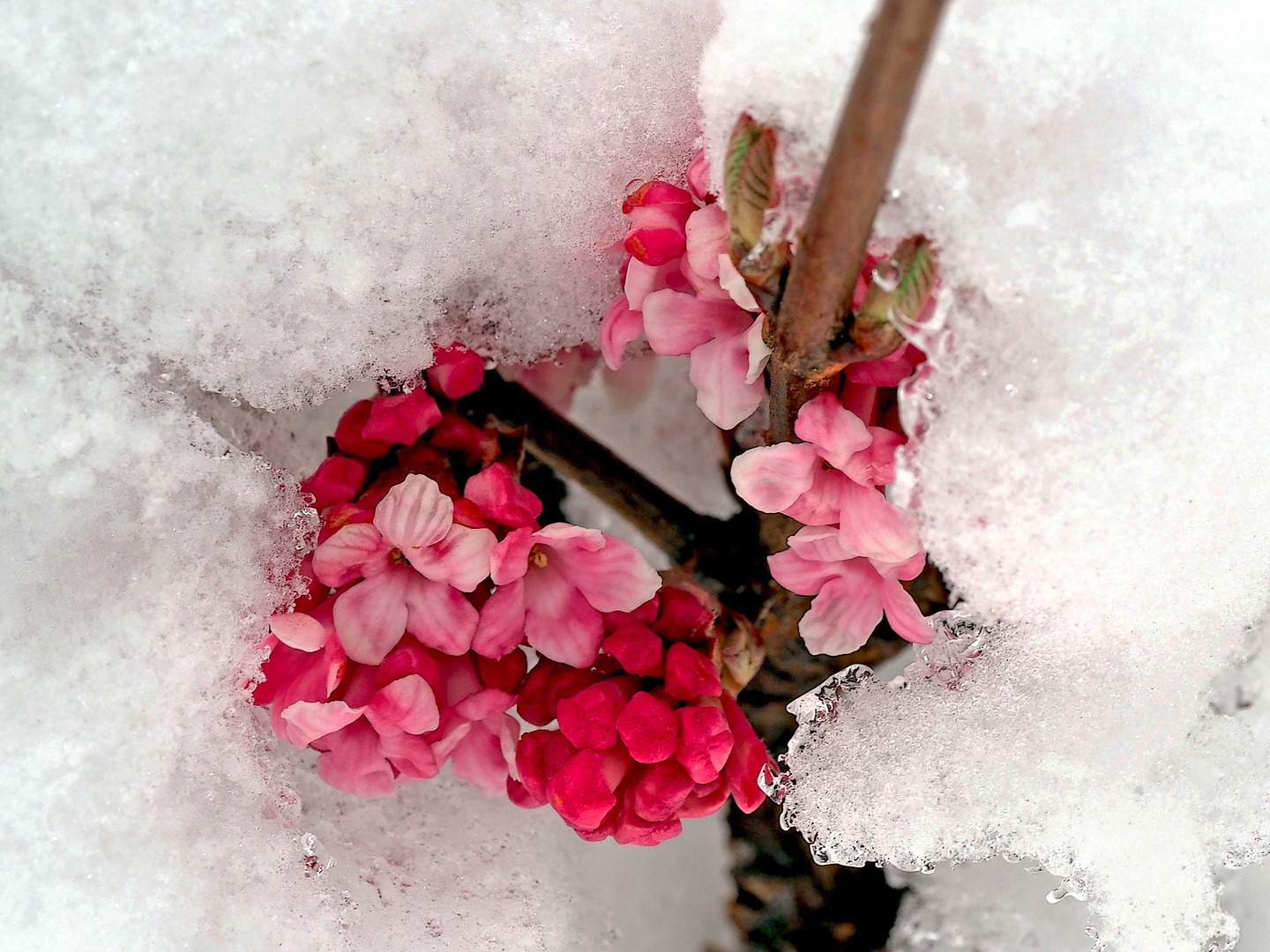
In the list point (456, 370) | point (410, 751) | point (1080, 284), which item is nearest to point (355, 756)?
point (410, 751)

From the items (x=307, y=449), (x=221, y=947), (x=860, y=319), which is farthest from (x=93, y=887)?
(x=860, y=319)

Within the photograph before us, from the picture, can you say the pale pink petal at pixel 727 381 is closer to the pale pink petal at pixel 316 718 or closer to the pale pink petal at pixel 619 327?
the pale pink petal at pixel 619 327

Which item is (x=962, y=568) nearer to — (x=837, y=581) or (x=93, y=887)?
(x=837, y=581)

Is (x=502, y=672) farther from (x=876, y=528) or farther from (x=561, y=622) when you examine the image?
(x=876, y=528)

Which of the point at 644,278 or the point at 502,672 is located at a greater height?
the point at 644,278

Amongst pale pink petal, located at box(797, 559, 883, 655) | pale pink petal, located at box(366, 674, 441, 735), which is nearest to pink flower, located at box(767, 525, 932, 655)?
pale pink petal, located at box(797, 559, 883, 655)

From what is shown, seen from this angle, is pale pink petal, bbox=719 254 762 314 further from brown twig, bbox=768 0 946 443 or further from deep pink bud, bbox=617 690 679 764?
deep pink bud, bbox=617 690 679 764

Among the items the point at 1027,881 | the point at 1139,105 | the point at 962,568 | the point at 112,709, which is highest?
the point at 1139,105
